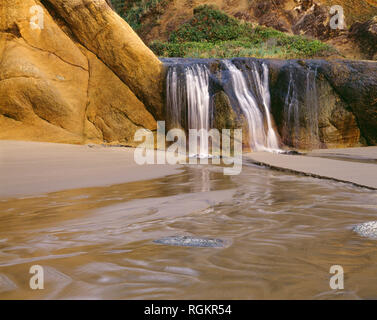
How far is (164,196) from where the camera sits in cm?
397

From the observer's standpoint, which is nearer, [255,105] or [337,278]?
[337,278]

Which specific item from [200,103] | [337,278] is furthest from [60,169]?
[200,103]

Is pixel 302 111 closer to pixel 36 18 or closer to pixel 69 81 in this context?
pixel 69 81

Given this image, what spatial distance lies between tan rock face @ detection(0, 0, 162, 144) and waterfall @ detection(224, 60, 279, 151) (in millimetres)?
2356

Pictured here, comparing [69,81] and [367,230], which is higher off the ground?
[69,81]

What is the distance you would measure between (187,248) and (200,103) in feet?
33.0

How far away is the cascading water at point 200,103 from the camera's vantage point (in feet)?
38.9

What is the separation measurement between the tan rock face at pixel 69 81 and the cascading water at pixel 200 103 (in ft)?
1.69

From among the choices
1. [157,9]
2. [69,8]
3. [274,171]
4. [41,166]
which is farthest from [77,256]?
[157,9]

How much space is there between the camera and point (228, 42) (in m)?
21.4

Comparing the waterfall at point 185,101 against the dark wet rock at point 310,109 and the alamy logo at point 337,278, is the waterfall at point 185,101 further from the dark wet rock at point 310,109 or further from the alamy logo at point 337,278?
the alamy logo at point 337,278

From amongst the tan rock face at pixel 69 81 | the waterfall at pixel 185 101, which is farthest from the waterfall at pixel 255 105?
the tan rock face at pixel 69 81

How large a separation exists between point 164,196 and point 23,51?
871 cm
